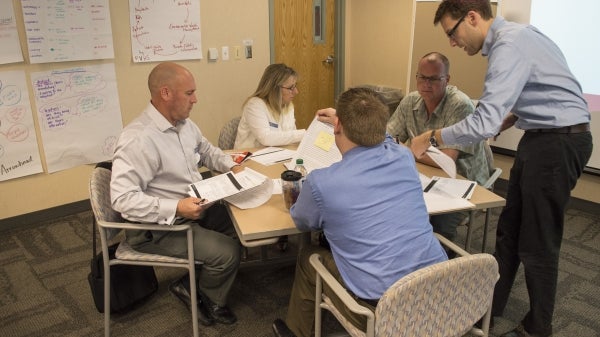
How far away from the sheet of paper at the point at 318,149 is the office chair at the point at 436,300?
2.80ft

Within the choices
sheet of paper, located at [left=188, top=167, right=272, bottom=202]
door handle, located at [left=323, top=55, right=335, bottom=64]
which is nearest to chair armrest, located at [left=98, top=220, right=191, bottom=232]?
sheet of paper, located at [left=188, top=167, right=272, bottom=202]

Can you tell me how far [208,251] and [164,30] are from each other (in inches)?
88.8

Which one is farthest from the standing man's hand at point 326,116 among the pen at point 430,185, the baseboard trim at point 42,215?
the baseboard trim at point 42,215

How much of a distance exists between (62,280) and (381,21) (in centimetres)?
358

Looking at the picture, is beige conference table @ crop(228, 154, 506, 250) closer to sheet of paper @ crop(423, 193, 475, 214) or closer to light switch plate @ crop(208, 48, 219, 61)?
sheet of paper @ crop(423, 193, 475, 214)

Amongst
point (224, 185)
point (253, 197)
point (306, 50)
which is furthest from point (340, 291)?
point (306, 50)

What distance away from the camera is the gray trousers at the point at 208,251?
193 cm

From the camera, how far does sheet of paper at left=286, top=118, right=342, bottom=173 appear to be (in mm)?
2184

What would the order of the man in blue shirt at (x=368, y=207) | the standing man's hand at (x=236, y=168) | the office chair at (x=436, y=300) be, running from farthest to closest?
the standing man's hand at (x=236, y=168) → the man in blue shirt at (x=368, y=207) → the office chair at (x=436, y=300)

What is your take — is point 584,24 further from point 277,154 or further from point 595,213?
point 277,154

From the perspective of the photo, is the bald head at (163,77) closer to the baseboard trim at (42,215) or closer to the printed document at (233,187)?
the printed document at (233,187)

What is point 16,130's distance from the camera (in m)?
3.06

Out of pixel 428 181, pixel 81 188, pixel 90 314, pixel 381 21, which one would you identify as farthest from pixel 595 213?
pixel 81 188

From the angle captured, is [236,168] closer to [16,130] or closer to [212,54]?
[16,130]
